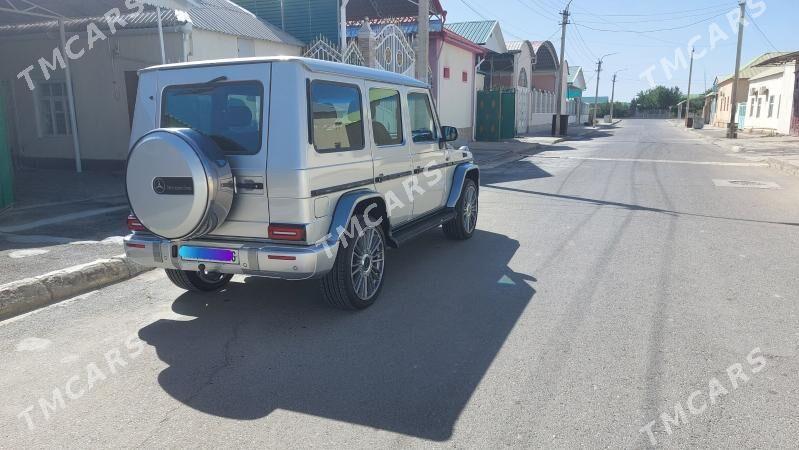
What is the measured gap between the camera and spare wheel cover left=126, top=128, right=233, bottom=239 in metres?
4.02

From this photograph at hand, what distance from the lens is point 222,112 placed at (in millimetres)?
4422

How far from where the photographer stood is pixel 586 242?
748cm

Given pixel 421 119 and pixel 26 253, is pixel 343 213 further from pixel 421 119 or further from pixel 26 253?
pixel 26 253

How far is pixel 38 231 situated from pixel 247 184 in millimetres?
5043

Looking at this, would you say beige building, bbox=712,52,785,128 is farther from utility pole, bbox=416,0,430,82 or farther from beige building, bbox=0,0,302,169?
beige building, bbox=0,0,302,169

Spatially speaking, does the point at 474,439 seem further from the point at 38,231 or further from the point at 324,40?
the point at 324,40

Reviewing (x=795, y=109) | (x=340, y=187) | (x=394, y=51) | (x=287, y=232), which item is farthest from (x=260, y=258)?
(x=795, y=109)

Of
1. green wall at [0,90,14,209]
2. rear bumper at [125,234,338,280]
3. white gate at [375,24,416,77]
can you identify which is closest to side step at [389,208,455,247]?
rear bumper at [125,234,338,280]

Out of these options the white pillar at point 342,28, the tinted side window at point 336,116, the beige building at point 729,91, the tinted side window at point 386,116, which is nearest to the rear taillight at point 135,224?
the tinted side window at point 336,116

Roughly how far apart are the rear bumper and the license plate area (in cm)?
3

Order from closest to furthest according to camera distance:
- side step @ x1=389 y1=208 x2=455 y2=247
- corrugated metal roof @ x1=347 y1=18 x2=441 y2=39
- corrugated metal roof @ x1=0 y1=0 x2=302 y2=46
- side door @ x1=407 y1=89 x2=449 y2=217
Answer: side step @ x1=389 y1=208 x2=455 y2=247, side door @ x1=407 y1=89 x2=449 y2=217, corrugated metal roof @ x1=0 y1=0 x2=302 y2=46, corrugated metal roof @ x1=347 y1=18 x2=441 y2=39

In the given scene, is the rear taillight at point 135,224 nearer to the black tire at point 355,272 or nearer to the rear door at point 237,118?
the rear door at point 237,118

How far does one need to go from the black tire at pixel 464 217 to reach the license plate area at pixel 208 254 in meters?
3.48

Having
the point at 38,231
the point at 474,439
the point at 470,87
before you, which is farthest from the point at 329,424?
the point at 470,87
